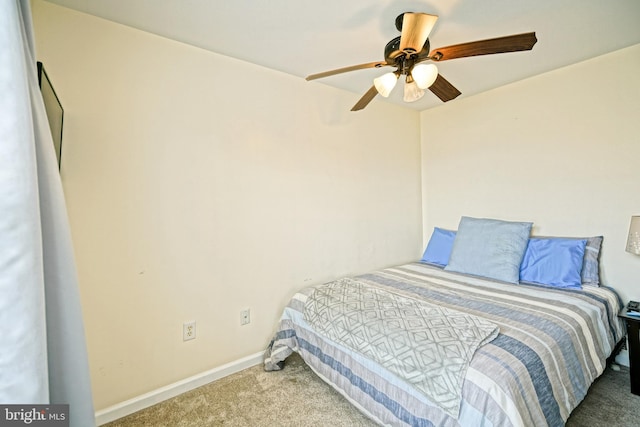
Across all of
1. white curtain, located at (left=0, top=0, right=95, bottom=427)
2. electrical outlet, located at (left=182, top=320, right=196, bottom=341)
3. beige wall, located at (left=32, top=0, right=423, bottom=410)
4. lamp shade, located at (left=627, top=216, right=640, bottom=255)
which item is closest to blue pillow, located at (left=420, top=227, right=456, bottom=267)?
beige wall, located at (left=32, top=0, right=423, bottom=410)

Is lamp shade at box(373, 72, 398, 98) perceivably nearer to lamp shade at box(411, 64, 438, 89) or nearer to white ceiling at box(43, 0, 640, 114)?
lamp shade at box(411, 64, 438, 89)

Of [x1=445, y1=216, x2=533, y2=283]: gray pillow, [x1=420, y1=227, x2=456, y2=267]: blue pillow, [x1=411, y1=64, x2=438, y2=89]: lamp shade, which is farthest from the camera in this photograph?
[x1=420, y1=227, x2=456, y2=267]: blue pillow

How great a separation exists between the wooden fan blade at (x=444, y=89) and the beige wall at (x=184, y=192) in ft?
3.36

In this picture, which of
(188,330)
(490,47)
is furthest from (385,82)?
(188,330)

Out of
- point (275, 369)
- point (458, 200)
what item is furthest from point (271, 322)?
point (458, 200)

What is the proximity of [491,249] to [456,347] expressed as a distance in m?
1.48

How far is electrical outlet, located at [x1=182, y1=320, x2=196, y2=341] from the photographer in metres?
1.92

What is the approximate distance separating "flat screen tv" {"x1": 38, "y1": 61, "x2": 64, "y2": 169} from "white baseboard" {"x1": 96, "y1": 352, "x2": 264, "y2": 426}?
1452 millimetres

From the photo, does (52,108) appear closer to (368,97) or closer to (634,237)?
(368,97)

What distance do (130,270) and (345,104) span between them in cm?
219

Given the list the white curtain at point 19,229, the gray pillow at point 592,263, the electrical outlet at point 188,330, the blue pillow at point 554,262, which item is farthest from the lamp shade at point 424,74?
the electrical outlet at point 188,330

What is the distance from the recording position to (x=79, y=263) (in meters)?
1.60

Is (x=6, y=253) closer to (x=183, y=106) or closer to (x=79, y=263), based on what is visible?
(x=79, y=263)

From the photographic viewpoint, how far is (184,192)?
6.30 feet
